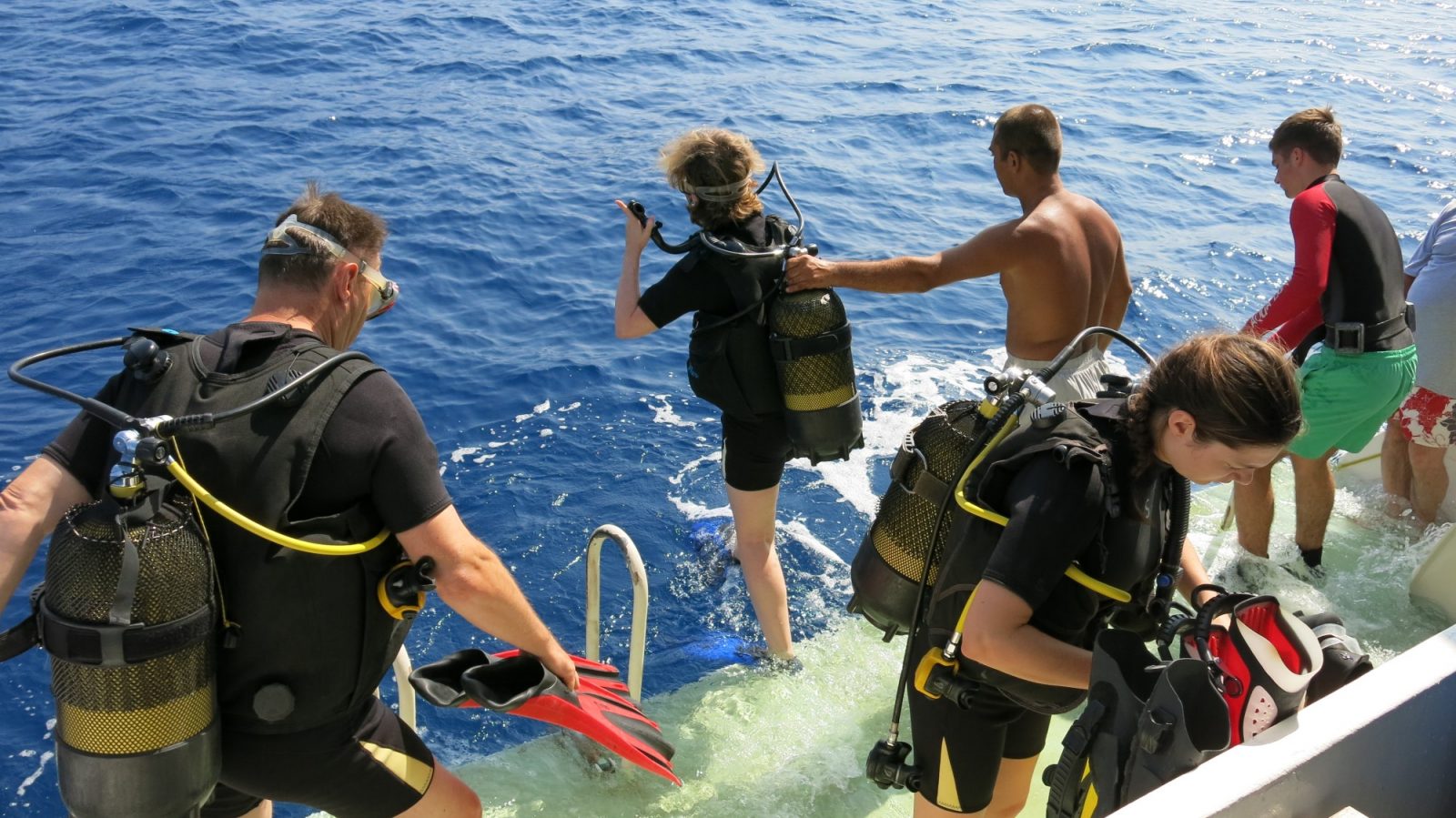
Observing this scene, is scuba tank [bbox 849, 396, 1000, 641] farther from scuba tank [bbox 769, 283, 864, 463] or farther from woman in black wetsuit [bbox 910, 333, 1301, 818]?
scuba tank [bbox 769, 283, 864, 463]

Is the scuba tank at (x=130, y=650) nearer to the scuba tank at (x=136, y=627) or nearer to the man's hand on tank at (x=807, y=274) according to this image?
the scuba tank at (x=136, y=627)

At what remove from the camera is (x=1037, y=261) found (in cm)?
411

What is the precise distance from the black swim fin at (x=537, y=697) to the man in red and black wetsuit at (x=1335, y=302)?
113 inches

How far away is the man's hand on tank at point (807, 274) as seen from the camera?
3.81 meters

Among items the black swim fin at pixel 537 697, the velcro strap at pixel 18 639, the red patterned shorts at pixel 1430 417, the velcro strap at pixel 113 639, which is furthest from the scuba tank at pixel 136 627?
the red patterned shorts at pixel 1430 417

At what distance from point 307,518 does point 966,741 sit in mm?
1565

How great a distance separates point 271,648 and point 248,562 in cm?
20

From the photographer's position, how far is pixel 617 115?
12.2 m

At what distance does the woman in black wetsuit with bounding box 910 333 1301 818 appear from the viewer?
2225 millimetres

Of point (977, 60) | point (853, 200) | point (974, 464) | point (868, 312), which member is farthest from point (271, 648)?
point (977, 60)

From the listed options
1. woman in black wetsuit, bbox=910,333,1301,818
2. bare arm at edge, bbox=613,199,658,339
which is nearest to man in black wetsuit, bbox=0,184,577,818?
woman in black wetsuit, bbox=910,333,1301,818

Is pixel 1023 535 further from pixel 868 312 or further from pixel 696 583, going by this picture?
pixel 868 312

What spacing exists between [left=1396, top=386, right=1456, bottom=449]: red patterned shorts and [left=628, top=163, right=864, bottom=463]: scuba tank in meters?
2.77

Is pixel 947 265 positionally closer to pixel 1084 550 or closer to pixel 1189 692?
pixel 1084 550
